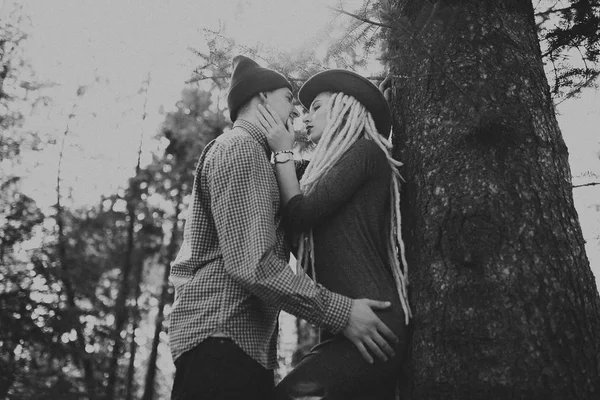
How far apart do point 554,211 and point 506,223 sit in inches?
9.4

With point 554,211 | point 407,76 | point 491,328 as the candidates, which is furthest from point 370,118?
point 491,328

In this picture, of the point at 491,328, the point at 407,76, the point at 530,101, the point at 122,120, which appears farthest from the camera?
the point at 122,120

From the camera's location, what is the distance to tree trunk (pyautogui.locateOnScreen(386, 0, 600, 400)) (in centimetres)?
211

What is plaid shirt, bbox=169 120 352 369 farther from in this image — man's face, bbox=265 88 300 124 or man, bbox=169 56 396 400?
man's face, bbox=265 88 300 124

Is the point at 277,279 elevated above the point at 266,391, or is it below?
above

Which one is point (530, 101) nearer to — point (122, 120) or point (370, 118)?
point (370, 118)

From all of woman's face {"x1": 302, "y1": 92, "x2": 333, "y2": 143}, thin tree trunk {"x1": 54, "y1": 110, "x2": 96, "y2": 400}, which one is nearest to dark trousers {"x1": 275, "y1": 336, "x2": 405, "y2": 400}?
woman's face {"x1": 302, "y1": 92, "x2": 333, "y2": 143}

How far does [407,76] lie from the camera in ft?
9.18

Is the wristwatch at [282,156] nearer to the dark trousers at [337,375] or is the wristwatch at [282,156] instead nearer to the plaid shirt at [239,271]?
the plaid shirt at [239,271]

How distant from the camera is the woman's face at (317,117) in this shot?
2922mm

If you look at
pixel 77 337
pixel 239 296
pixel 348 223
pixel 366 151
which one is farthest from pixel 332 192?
pixel 77 337

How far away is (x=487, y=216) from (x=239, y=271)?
1.05 meters

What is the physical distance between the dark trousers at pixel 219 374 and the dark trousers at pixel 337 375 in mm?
159

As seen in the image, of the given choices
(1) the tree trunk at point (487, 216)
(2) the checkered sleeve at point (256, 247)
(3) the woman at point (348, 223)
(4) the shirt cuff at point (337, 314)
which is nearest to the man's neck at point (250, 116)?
(3) the woman at point (348, 223)
